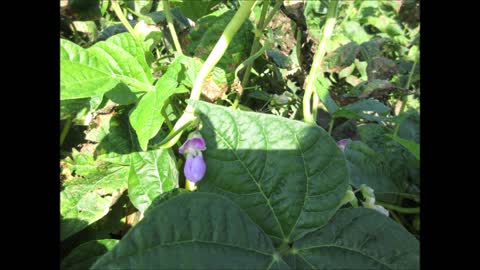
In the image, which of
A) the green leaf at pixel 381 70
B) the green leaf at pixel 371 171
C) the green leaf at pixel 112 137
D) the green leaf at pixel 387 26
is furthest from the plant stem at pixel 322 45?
the green leaf at pixel 387 26

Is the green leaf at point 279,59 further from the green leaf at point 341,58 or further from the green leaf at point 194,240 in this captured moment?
the green leaf at point 194,240

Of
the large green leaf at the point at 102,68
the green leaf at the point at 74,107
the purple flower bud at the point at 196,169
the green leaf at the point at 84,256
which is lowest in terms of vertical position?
the green leaf at the point at 84,256

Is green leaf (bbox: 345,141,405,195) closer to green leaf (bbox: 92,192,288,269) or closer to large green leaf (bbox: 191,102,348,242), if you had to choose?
large green leaf (bbox: 191,102,348,242)

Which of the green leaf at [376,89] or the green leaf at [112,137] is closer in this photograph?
the green leaf at [112,137]

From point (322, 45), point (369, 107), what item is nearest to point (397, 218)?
point (369, 107)

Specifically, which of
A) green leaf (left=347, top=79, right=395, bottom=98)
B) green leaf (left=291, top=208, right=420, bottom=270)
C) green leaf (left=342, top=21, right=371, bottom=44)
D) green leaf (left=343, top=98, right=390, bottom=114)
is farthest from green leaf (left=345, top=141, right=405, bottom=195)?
green leaf (left=342, top=21, right=371, bottom=44)
